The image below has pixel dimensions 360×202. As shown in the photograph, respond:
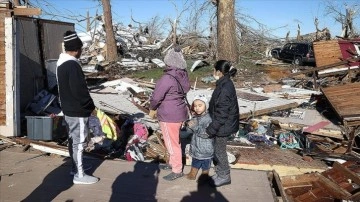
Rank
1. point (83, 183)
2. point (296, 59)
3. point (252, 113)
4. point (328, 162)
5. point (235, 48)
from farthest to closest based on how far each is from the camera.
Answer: point (296, 59)
point (235, 48)
point (252, 113)
point (328, 162)
point (83, 183)

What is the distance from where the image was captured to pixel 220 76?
4500 mm

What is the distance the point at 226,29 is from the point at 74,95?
1530 centimetres

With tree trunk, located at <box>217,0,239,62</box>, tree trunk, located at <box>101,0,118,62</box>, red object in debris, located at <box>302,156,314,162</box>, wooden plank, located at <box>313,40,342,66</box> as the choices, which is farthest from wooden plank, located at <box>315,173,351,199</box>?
tree trunk, located at <box>101,0,118,62</box>

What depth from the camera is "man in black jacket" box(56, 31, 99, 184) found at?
13.9 ft

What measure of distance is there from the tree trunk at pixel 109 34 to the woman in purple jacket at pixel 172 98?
1743cm

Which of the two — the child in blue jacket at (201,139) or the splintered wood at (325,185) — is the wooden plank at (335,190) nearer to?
the splintered wood at (325,185)

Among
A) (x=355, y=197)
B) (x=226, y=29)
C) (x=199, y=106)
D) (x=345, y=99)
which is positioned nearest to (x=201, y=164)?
(x=199, y=106)

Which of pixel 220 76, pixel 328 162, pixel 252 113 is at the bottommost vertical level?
pixel 328 162

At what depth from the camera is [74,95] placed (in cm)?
430

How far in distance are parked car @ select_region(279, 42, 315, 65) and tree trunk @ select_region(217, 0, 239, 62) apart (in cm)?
642

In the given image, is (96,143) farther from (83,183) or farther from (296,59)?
(296,59)

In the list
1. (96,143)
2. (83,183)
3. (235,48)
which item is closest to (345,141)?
(96,143)

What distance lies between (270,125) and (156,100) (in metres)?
4.92

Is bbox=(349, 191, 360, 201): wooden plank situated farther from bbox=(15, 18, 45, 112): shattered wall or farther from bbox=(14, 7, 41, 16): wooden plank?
bbox=(15, 18, 45, 112): shattered wall
